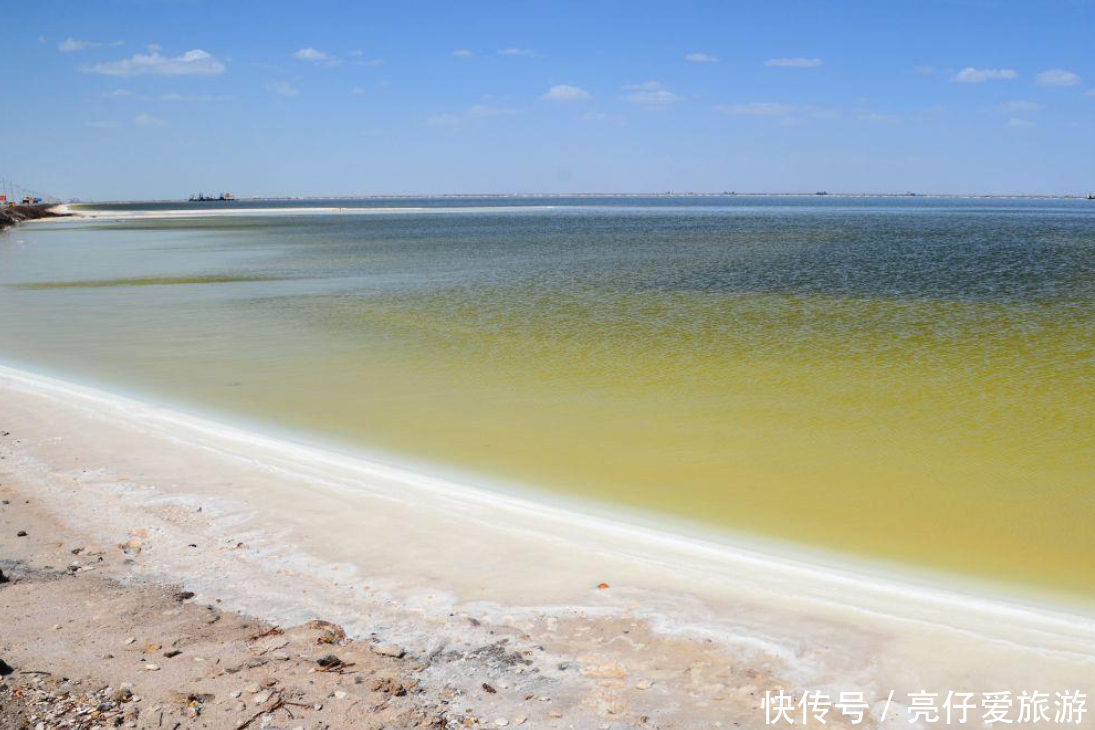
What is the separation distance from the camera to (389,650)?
5.01 meters

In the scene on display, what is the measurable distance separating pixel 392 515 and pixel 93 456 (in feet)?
12.6

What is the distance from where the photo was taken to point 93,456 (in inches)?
353

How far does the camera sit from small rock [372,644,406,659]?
496 cm

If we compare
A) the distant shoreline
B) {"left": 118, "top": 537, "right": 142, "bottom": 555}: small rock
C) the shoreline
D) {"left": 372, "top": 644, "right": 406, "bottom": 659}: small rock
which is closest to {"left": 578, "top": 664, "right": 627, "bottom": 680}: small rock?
{"left": 372, "top": 644, "right": 406, "bottom": 659}: small rock

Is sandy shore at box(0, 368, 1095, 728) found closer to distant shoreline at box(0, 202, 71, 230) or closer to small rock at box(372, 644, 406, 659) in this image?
small rock at box(372, 644, 406, 659)

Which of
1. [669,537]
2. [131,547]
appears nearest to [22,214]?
[131,547]

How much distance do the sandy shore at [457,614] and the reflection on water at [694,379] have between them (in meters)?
1.29

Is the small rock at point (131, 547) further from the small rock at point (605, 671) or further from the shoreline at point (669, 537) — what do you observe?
the small rock at point (605, 671)

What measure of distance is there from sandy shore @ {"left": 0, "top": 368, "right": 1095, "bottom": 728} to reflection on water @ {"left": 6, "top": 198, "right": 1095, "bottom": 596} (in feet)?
4.23

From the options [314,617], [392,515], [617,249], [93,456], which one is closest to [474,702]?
[314,617]

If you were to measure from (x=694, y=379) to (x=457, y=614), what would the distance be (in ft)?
28.2

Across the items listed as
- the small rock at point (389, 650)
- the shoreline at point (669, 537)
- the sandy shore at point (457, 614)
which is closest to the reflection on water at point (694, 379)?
the shoreline at point (669, 537)

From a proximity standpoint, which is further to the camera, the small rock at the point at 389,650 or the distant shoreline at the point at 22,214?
the distant shoreline at the point at 22,214

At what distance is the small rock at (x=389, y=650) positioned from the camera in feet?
16.3
